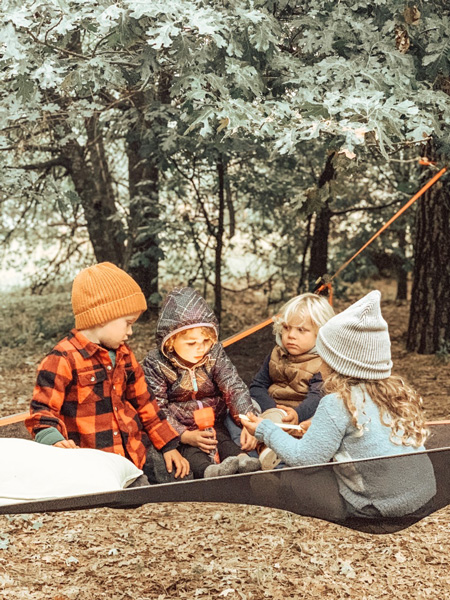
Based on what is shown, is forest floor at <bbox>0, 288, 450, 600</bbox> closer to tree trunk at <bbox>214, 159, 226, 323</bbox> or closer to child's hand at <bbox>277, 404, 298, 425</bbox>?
child's hand at <bbox>277, 404, 298, 425</bbox>

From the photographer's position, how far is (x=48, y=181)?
3992 millimetres

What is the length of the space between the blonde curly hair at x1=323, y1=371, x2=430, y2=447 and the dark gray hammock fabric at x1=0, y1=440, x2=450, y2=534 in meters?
0.08

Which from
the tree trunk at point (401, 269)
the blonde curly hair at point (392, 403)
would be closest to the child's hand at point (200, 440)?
the blonde curly hair at point (392, 403)

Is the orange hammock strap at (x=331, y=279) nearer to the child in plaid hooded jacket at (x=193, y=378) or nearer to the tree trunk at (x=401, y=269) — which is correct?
the child in plaid hooded jacket at (x=193, y=378)

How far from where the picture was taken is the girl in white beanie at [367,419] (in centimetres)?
181

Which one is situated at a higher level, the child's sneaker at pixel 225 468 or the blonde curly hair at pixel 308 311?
the blonde curly hair at pixel 308 311

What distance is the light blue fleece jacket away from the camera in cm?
179

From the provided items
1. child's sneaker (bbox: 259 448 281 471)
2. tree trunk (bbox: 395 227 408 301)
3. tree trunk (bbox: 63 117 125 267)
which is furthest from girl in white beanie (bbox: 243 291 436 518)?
tree trunk (bbox: 395 227 408 301)

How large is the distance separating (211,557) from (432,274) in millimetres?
2781

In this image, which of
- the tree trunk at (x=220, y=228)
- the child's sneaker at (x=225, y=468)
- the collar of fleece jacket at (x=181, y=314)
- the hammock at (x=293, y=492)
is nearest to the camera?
the hammock at (x=293, y=492)

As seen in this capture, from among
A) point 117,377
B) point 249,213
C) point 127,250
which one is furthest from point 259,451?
point 249,213

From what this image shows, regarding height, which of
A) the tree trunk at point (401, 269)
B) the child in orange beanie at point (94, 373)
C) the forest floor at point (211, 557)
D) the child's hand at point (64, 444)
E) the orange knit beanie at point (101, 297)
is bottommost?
the forest floor at point (211, 557)

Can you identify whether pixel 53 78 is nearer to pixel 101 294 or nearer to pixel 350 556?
pixel 101 294

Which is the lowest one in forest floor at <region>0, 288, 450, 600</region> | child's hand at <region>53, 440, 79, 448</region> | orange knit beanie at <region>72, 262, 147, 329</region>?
forest floor at <region>0, 288, 450, 600</region>
